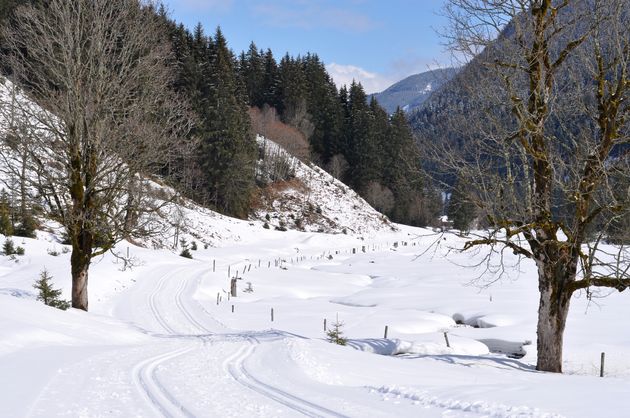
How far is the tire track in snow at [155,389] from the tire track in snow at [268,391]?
1.26 m

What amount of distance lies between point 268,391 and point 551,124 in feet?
28.1

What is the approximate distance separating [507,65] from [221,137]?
52957mm

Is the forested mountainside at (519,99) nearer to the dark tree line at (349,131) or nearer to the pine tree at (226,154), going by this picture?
the pine tree at (226,154)

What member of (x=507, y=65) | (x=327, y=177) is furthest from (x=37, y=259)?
(x=327, y=177)

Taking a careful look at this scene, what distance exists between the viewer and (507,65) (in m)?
10.6

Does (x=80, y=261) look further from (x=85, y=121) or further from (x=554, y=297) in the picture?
(x=554, y=297)

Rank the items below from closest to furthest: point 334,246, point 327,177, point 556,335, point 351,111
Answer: point 556,335
point 334,246
point 327,177
point 351,111

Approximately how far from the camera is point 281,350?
10711 millimetres

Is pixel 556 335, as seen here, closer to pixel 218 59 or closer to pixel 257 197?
pixel 257 197

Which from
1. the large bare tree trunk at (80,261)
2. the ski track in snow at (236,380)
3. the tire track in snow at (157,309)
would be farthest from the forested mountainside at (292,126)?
the ski track in snow at (236,380)

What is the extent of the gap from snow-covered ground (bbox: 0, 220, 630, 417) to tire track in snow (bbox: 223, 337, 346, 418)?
32mm

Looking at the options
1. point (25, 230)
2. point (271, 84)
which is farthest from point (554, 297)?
point (271, 84)

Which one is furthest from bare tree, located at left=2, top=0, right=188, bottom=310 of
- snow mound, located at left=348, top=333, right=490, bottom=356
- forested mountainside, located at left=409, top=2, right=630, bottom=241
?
forested mountainside, located at left=409, top=2, right=630, bottom=241

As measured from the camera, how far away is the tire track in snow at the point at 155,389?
6.61 m
